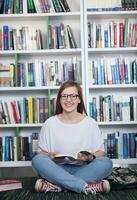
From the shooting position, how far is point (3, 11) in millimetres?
3164

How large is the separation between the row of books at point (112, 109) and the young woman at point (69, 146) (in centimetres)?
57

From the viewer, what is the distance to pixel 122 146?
3.21 m

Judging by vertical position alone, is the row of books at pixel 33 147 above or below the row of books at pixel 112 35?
below

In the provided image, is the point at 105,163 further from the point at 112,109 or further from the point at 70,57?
the point at 70,57

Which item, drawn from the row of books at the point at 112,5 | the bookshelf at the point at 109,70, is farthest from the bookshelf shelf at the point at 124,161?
the row of books at the point at 112,5

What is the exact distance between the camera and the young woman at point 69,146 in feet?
6.80

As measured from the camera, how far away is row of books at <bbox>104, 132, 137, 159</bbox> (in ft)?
10.5

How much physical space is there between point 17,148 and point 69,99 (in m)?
1.01

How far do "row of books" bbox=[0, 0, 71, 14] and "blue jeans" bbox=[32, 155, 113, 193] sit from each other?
5.02 ft

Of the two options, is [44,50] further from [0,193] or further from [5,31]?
[0,193]

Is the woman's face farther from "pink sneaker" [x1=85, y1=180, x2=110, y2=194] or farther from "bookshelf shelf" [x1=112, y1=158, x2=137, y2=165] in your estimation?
"bookshelf shelf" [x1=112, y1=158, x2=137, y2=165]

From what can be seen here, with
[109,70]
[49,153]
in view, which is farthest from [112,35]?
[49,153]

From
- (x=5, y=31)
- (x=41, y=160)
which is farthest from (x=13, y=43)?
(x=41, y=160)

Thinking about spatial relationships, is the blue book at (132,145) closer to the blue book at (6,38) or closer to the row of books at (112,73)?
the row of books at (112,73)
